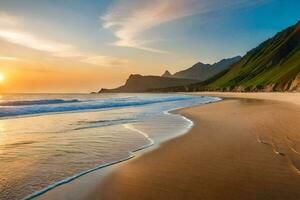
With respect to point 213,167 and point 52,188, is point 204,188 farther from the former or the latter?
point 52,188

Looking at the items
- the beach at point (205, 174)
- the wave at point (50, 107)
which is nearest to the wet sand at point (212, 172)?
the beach at point (205, 174)

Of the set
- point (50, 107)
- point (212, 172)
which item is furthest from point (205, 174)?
point (50, 107)

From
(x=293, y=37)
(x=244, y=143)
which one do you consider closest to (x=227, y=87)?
(x=293, y=37)

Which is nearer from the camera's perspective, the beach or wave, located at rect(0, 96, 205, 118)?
the beach

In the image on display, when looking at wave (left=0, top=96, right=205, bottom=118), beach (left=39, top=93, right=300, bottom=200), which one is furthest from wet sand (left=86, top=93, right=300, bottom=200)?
wave (left=0, top=96, right=205, bottom=118)

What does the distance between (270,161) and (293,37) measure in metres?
185

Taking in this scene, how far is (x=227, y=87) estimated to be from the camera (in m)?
169

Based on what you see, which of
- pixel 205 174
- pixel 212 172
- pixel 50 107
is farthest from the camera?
pixel 50 107

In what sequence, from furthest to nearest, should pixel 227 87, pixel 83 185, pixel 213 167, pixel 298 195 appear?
pixel 227 87 < pixel 213 167 < pixel 83 185 < pixel 298 195

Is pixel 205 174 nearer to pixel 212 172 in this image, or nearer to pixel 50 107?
pixel 212 172

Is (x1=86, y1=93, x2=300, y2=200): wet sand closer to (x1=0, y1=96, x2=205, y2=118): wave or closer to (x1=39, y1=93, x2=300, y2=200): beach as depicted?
(x1=39, y1=93, x2=300, y2=200): beach

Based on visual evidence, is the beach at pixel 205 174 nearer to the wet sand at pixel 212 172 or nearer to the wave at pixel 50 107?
the wet sand at pixel 212 172

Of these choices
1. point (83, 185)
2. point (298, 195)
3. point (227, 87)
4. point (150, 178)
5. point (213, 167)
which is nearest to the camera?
point (298, 195)

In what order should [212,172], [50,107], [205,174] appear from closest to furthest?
[205,174]
[212,172]
[50,107]
